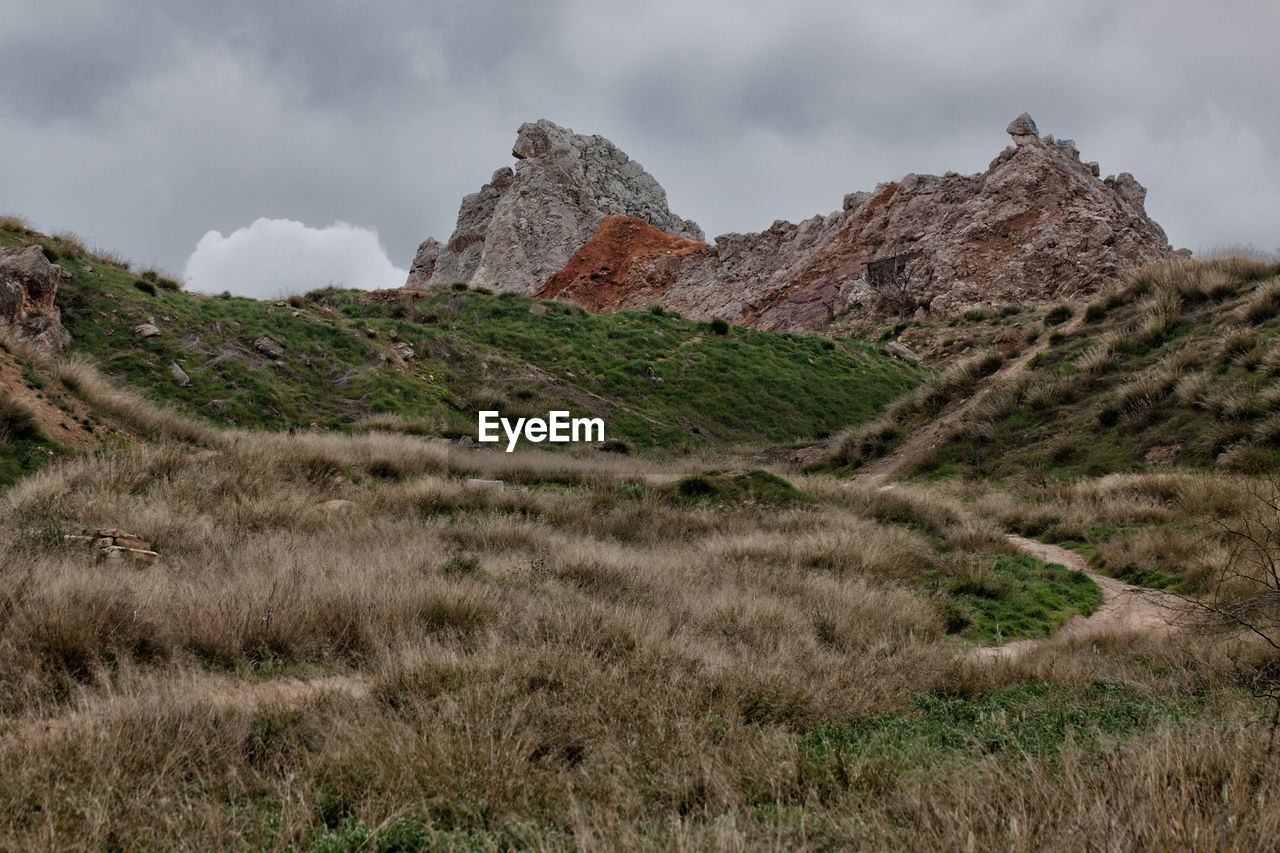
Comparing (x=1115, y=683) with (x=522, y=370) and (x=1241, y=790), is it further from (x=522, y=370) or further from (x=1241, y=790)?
(x=522, y=370)

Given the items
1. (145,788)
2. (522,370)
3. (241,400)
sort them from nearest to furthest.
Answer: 1. (145,788)
2. (241,400)
3. (522,370)

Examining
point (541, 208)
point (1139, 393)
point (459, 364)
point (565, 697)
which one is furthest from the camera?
point (541, 208)

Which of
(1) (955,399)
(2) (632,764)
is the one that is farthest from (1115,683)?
(1) (955,399)

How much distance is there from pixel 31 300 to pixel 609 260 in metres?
42.4

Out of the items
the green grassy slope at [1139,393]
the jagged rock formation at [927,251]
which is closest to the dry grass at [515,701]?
the green grassy slope at [1139,393]

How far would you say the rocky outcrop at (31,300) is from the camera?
14.0 meters

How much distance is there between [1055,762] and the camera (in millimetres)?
2727

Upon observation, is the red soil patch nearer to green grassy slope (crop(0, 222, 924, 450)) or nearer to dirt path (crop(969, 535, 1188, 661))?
green grassy slope (crop(0, 222, 924, 450))

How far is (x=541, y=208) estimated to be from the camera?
55.8 m

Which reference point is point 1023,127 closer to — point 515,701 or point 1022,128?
point 1022,128

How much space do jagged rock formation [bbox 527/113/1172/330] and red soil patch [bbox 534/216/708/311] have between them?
0.37 ft

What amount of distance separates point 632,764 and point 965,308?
38.5 meters

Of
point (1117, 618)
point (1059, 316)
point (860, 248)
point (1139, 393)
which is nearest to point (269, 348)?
point (1117, 618)

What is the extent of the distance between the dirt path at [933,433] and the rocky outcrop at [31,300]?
60.2 ft
